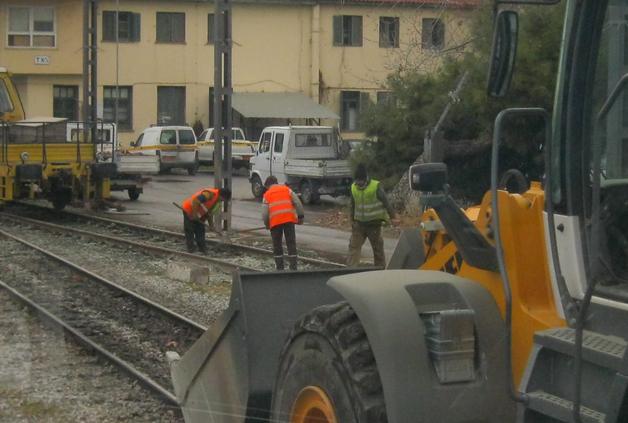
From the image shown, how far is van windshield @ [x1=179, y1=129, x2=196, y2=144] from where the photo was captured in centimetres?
4206

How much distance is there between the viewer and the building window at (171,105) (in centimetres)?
4816

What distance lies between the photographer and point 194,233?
18.6m

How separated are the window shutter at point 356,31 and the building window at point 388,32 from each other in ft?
12.2

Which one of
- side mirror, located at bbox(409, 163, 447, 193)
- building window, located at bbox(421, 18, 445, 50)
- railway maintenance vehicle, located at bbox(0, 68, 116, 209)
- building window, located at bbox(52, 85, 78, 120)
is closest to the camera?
side mirror, located at bbox(409, 163, 447, 193)

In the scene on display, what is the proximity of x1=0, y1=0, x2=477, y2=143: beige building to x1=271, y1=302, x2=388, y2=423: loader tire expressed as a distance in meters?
41.5

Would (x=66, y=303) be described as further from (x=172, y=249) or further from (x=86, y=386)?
(x=172, y=249)

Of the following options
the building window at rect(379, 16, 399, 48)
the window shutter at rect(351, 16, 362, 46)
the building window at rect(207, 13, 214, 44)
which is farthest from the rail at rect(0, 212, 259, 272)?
the window shutter at rect(351, 16, 362, 46)

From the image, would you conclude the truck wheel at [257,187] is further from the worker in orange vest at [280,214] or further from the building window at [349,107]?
the building window at [349,107]

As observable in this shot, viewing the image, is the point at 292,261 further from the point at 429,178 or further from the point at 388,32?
the point at 388,32

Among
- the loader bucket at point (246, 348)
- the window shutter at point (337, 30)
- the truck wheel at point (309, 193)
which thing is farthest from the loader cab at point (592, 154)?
the window shutter at point (337, 30)

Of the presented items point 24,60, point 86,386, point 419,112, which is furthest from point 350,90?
point 86,386

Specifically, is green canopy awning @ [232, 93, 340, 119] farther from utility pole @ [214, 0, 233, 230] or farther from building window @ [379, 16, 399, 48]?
utility pole @ [214, 0, 233, 230]

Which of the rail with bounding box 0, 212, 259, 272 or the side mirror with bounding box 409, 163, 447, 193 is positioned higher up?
the side mirror with bounding box 409, 163, 447, 193

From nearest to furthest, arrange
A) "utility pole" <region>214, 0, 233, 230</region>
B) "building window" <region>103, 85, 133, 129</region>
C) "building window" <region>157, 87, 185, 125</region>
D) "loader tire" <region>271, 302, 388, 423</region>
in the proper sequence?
"loader tire" <region>271, 302, 388, 423</region>, "utility pole" <region>214, 0, 233, 230</region>, "building window" <region>103, 85, 133, 129</region>, "building window" <region>157, 87, 185, 125</region>
